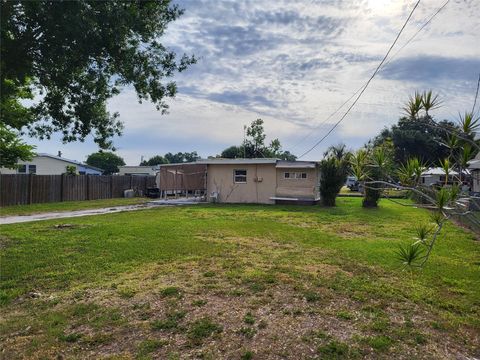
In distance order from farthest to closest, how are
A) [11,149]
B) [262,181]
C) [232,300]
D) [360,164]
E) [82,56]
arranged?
[262,181]
[11,149]
[82,56]
[232,300]
[360,164]

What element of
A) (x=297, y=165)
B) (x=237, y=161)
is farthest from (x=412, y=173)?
(x=237, y=161)

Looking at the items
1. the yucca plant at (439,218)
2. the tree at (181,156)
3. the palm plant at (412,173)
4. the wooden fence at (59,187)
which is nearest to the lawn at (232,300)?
the yucca plant at (439,218)

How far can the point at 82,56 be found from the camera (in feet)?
22.6

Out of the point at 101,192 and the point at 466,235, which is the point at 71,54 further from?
the point at 101,192

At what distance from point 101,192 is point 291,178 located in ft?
42.0

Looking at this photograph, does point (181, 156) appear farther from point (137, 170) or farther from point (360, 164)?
point (360, 164)

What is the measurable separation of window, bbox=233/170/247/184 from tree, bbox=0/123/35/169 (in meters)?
11.0

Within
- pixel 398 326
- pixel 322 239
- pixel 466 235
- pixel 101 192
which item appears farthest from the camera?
pixel 101 192

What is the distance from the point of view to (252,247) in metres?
8.43

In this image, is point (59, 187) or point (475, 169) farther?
point (59, 187)

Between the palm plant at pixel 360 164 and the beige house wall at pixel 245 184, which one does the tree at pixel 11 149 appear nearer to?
the beige house wall at pixel 245 184

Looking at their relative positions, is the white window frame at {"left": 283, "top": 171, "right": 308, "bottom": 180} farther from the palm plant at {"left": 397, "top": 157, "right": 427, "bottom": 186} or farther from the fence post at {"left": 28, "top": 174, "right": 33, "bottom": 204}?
the palm plant at {"left": 397, "top": 157, "right": 427, "bottom": 186}

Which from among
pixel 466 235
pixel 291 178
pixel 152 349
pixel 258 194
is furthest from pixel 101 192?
pixel 152 349

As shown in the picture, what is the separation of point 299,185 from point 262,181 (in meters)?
2.21
